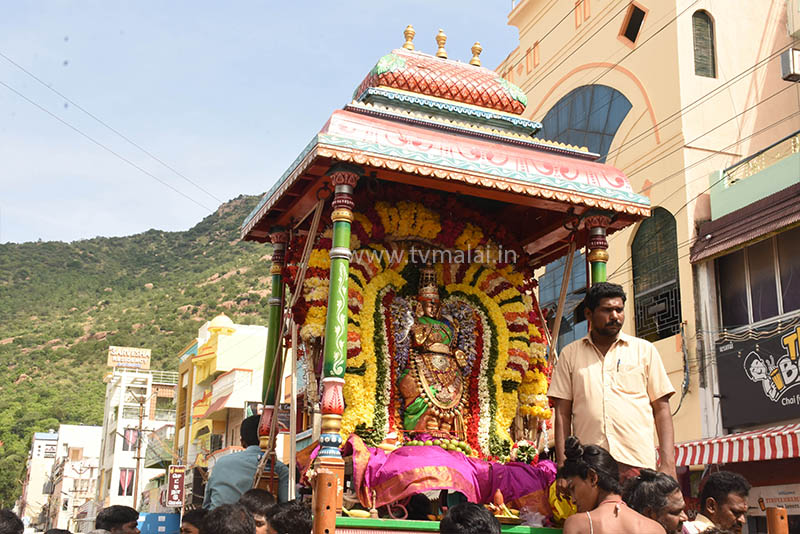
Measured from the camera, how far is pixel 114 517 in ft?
21.1

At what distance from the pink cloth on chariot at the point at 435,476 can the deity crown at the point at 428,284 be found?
201cm

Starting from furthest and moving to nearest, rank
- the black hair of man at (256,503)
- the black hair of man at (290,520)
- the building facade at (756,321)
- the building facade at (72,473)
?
the building facade at (72,473)
the building facade at (756,321)
the black hair of man at (256,503)
the black hair of man at (290,520)

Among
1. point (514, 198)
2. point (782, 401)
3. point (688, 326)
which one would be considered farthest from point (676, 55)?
point (514, 198)

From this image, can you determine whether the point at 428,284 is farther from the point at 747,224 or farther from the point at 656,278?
the point at 656,278

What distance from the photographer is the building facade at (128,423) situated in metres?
53.5

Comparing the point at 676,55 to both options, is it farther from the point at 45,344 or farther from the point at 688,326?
the point at 45,344

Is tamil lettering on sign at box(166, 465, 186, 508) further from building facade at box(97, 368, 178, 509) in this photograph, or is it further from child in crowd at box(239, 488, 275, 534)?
child in crowd at box(239, 488, 275, 534)

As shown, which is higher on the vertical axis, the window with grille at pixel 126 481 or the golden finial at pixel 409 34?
the golden finial at pixel 409 34

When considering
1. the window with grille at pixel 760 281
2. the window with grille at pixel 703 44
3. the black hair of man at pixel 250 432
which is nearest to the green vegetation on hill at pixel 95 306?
the window with grille at pixel 703 44

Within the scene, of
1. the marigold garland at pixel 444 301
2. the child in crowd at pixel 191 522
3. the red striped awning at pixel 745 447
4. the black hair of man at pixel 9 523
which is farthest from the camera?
the red striped awning at pixel 745 447

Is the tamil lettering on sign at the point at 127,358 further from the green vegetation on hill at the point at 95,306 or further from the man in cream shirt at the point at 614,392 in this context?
the man in cream shirt at the point at 614,392

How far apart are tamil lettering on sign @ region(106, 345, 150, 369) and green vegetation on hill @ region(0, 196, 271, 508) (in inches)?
472

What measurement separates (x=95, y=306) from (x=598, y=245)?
84251mm

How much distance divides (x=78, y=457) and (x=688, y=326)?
2399 inches
